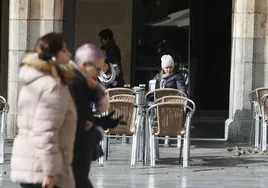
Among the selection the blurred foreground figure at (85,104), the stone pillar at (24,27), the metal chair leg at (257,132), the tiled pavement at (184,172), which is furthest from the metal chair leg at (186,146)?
the blurred foreground figure at (85,104)

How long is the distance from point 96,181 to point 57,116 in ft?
15.9

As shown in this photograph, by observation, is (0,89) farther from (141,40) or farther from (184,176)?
(184,176)

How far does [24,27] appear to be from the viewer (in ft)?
44.9

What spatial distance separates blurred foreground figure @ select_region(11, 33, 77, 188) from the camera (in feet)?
17.3

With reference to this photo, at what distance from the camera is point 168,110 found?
10898mm

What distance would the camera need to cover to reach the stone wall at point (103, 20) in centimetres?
1723

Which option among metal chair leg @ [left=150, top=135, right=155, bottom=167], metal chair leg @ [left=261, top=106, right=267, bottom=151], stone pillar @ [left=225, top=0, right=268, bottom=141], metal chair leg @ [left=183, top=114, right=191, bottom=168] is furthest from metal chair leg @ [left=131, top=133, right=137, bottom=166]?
stone pillar @ [left=225, top=0, right=268, bottom=141]

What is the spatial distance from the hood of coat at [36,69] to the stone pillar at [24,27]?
8182 millimetres

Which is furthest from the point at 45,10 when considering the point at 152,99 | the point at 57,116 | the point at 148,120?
the point at 57,116

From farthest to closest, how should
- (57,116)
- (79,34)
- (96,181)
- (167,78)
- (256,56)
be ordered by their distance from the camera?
(79,34)
(256,56)
(167,78)
(96,181)
(57,116)

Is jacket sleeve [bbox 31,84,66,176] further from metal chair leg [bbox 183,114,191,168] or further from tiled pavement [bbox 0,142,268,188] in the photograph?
metal chair leg [bbox 183,114,191,168]

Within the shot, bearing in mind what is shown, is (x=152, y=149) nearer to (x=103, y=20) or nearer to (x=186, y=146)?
(x=186, y=146)

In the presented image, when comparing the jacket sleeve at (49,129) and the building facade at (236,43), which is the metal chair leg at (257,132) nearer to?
the building facade at (236,43)

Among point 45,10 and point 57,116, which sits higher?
point 45,10
